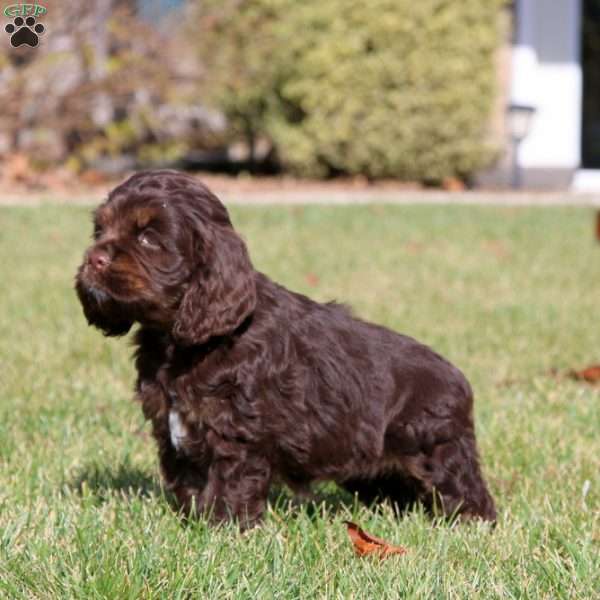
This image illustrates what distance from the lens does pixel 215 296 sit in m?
3.38

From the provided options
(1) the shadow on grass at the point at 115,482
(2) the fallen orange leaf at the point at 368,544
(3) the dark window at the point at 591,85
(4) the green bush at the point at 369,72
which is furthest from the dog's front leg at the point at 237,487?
(3) the dark window at the point at 591,85

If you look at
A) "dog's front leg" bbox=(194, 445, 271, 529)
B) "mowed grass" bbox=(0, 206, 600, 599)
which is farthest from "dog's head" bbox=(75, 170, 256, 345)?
"mowed grass" bbox=(0, 206, 600, 599)

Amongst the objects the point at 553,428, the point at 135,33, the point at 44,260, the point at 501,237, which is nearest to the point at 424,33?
the point at 135,33

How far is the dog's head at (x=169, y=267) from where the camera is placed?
11.0ft

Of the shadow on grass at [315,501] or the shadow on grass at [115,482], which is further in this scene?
the shadow on grass at [115,482]

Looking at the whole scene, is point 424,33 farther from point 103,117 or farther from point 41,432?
point 41,432

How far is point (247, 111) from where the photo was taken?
1866 centimetres

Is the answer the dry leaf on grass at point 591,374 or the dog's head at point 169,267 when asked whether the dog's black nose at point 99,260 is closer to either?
the dog's head at point 169,267

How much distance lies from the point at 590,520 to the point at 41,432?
2.18 m

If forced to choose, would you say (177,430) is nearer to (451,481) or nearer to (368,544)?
(368,544)

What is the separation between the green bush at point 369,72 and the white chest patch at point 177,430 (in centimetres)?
1379

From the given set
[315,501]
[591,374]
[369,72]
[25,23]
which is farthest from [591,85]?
[315,501]

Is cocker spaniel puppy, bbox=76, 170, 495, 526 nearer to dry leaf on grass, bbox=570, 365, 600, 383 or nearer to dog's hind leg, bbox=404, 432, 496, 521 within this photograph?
dog's hind leg, bbox=404, 432, 496, 521

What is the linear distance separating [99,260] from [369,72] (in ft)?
46.7
